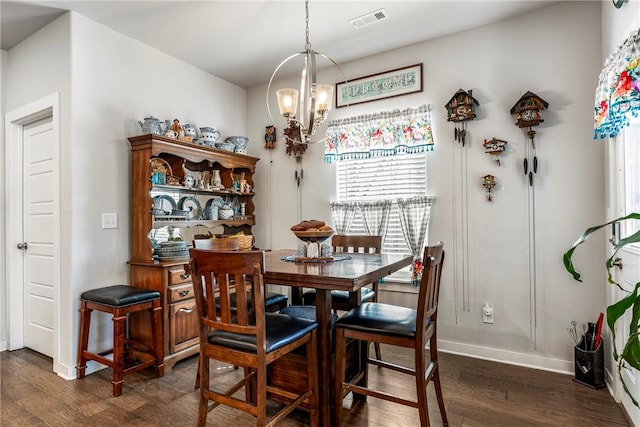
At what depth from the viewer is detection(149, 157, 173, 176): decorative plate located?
3263 mm

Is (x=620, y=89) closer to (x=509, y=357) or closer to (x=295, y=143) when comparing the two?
(x=509, y=357)

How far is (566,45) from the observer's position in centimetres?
279

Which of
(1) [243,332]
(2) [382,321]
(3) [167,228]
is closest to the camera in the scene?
(1) [243,332]

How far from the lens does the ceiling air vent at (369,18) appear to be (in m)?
2.91

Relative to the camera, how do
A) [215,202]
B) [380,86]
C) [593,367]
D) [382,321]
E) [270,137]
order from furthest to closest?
[270,137]
[215,202]
[380,86]
[593,367]
[382,321]

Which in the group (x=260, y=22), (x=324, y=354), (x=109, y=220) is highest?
(x=260, y=22)

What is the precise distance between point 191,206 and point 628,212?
3.58 m

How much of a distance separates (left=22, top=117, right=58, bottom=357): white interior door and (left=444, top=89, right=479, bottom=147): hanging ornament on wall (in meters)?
3.45

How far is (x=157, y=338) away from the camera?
2729mm

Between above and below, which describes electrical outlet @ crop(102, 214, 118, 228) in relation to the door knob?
above

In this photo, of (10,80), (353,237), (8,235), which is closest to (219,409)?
(353,237)

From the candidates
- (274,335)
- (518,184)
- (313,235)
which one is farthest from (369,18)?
(274,335)

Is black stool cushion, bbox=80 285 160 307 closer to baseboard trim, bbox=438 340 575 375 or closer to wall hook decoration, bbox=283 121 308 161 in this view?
wall hook decoration, bbox=283 121 308 161

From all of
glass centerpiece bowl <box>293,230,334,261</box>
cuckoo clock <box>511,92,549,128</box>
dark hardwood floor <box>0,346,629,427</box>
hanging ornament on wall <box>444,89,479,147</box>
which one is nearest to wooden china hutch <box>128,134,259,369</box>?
dark hardwood floor <box>0,346,629,427</box>
